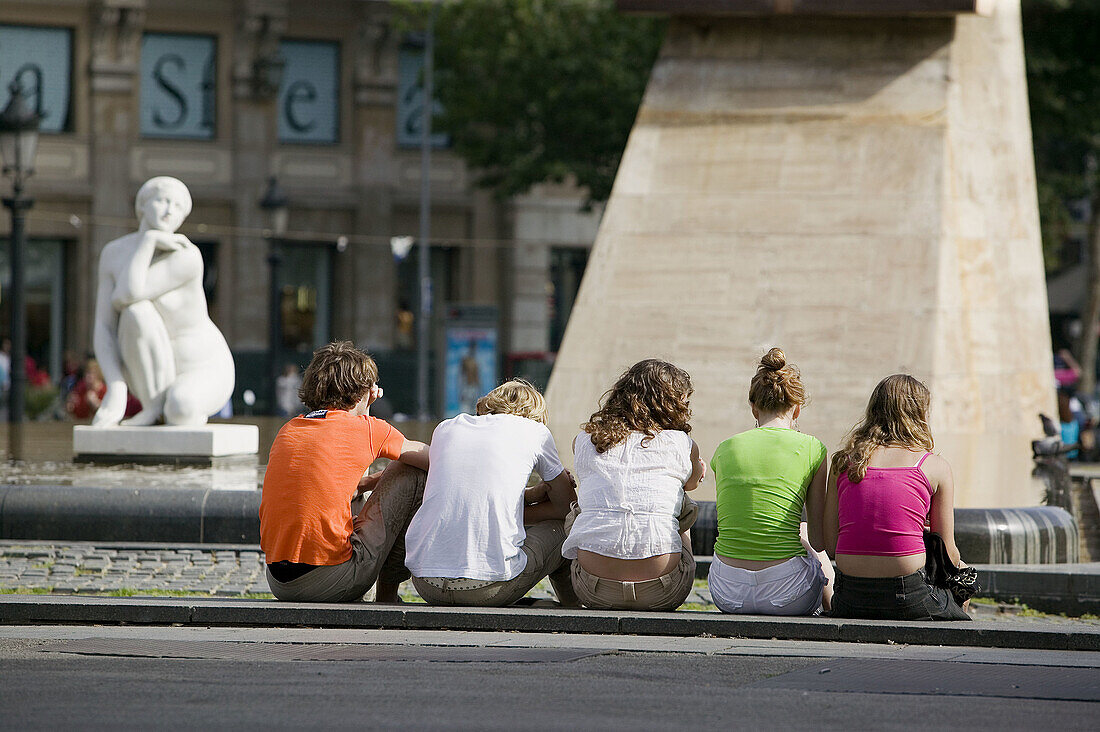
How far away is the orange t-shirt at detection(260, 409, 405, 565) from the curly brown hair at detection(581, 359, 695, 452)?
3.05 ft

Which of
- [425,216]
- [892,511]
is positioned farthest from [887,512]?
[425,216]

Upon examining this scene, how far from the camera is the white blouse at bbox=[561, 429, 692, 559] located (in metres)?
7.13

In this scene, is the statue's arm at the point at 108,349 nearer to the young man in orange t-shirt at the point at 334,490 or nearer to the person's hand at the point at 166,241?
the person's hand at the point at 166,241

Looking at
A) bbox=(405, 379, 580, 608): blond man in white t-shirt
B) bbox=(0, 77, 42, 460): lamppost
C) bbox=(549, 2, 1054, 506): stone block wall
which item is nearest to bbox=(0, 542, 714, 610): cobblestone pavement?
bbox=(405, 379, 580, 608): blond man in white t-shirt

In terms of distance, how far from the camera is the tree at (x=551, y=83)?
30.9 meters

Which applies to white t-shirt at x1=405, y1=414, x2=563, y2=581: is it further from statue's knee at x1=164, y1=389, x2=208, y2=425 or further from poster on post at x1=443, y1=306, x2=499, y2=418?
poster on post at x1=443, y1=306, x2=499, y2=418

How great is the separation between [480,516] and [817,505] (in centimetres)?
137

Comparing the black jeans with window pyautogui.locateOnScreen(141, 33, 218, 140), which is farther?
window pyautogui.locateOnScreen(141, 33, 218, 140)

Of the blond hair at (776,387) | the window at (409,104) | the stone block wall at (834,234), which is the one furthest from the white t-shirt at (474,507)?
the window at (409,104)

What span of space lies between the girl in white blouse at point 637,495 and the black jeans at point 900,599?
68 cm

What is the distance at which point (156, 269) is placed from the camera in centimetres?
1255

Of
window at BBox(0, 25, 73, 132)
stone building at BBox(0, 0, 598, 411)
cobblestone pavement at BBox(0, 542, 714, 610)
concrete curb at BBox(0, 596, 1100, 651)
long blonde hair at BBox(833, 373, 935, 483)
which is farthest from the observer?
stone building at BBox(0, 0, 598, 411)

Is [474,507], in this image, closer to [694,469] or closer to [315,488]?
[315,488]

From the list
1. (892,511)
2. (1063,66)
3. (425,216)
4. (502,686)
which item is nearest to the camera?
(502,686)
